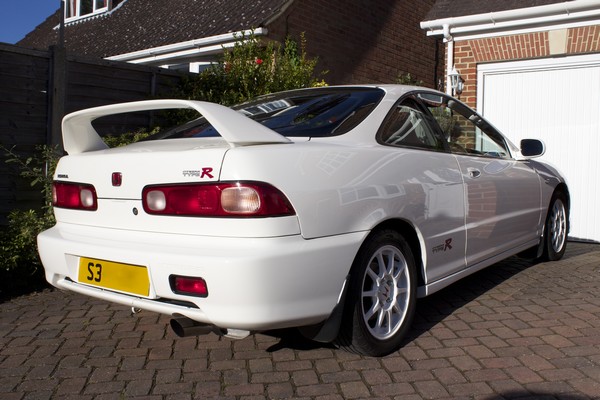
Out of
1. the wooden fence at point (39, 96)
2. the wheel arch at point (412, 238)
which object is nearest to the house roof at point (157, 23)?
the wooden fence at point (39, 96)

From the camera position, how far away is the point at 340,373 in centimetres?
305

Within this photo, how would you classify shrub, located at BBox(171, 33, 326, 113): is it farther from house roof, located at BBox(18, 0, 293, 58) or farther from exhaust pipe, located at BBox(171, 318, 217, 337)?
Result: exhaust pipe, located at BBox(171, 318, 217, 337)

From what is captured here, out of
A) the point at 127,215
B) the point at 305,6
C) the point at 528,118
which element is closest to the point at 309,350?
the point at 127,215

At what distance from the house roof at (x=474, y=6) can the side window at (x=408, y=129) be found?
4.47 m

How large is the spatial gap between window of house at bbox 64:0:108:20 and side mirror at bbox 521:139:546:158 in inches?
535

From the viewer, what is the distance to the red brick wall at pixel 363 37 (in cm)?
1091

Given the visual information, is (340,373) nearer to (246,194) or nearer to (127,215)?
(246,194)

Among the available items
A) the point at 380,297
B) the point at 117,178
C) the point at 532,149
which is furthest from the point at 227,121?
the point at 532,149

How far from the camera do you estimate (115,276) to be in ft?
9.37

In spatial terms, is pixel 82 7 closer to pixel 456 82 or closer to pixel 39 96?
pixel 456 82

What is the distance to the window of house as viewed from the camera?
1573 cm

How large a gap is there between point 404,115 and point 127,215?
70.7 inches

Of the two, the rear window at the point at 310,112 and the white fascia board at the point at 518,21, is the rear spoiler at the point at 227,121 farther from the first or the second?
the white fascia board at the point at 518,21

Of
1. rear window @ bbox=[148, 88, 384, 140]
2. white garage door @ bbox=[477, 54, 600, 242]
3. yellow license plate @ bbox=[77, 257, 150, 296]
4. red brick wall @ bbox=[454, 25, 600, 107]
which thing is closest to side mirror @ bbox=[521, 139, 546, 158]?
rear window @ bbox=[148, 88, 384, 140]
